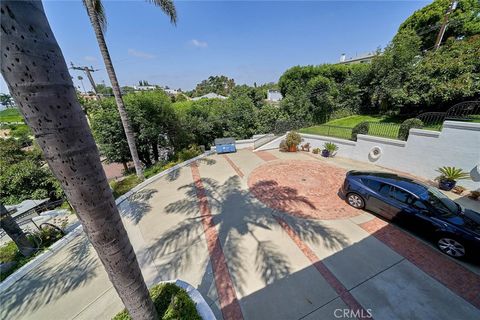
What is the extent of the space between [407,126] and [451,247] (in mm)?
6569

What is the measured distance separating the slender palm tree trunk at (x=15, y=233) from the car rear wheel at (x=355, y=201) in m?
10.8

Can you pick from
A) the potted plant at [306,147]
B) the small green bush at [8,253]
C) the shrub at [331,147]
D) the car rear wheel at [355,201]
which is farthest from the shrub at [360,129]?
the small green bush at [8,253]

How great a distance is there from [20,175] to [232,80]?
74.2m

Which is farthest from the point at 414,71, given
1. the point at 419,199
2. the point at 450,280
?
the point at 450,280

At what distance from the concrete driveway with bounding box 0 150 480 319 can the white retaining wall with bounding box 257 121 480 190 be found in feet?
5.84

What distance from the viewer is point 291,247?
526cm

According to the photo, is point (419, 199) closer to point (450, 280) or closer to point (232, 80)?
point (450, 280)

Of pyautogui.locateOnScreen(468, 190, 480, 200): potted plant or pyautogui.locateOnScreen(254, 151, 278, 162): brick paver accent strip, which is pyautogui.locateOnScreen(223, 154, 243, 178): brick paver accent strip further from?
pyautogui.locateOnScreen(468, 190, 480, 200): potted plant

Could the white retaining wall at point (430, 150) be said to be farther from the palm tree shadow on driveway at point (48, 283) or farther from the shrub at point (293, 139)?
the palm tree shadow on driveway at point (48, 283)

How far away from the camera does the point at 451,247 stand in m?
4.65

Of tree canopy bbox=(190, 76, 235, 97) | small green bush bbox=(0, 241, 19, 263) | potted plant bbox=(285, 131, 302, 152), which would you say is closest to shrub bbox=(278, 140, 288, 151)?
potted plant bbox=(285, 131, 302, 152)

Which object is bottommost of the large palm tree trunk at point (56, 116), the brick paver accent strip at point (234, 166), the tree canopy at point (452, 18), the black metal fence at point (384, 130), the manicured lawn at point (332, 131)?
the brick paver accent strip at point (234, 166)

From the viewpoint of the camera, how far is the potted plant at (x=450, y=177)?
7301 millimetres

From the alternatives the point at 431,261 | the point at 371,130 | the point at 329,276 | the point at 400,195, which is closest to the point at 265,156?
the point at 371,130
